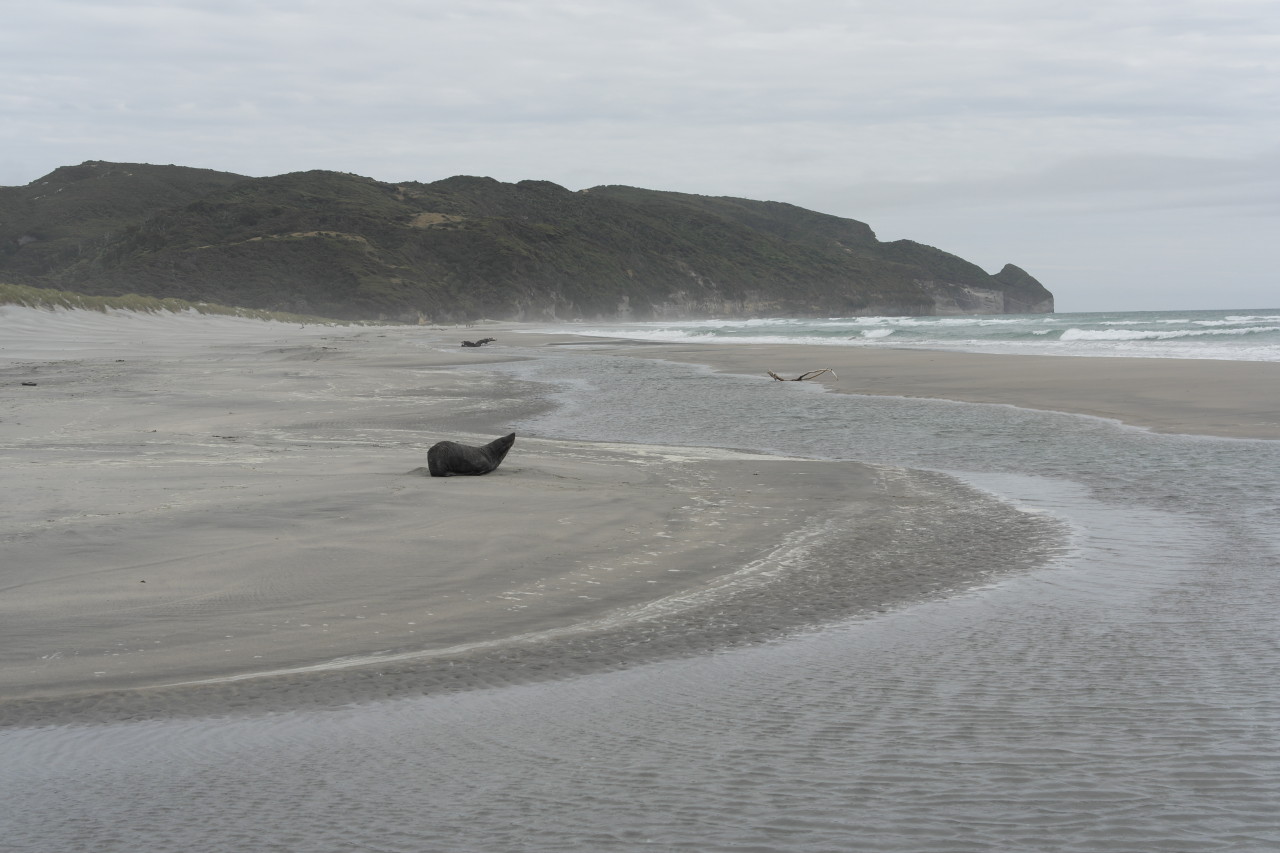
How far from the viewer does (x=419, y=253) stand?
112 meters

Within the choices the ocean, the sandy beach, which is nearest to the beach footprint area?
the sandy beach

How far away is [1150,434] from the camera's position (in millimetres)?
11164

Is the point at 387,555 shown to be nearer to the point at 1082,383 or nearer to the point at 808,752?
the point at 808,752

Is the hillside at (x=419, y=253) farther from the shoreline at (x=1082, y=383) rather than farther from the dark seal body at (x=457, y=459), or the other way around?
the dark seal body at (x=457, y=459)

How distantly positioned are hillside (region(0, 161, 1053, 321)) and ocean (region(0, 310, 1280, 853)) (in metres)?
84.6

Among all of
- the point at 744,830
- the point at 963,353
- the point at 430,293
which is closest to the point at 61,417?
the point at 744,830

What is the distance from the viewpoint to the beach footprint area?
3.89 metres

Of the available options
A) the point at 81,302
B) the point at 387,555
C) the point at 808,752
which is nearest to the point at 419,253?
the point at 81,302

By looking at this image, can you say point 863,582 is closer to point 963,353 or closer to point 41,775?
point 41,775

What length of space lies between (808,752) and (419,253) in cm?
11360

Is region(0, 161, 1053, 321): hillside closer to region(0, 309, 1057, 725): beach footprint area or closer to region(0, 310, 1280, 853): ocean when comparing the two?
region(0, 309, 1057, 725): beach footprint area

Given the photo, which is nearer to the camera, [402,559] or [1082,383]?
[402,559]

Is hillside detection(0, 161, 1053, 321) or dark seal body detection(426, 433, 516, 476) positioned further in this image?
hillside detection(0, 161, 1053, 321)

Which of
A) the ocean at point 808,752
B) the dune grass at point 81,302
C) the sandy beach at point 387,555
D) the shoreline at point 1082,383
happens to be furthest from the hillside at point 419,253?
the ocean at point 808,752
